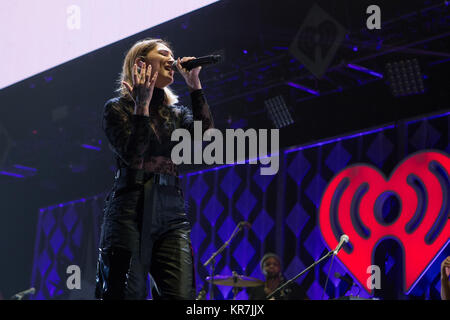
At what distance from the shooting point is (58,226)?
955cm

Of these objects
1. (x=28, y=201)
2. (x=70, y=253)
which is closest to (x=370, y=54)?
(x=70, y=253)

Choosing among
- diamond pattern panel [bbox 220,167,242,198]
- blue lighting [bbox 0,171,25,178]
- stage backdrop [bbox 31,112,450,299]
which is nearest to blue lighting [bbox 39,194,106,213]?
blue lighting [bbox 0,171,25,178]

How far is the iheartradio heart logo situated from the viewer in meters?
5.79

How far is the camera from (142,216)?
6.11ft

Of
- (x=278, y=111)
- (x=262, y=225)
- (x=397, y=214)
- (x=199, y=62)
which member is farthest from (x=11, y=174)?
(x=199, y=62)

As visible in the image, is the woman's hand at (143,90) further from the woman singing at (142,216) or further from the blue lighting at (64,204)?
the blue lighting at (64,204)

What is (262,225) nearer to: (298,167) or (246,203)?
(246,203)

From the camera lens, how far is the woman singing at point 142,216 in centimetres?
184

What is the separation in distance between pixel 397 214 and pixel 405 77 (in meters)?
1.38

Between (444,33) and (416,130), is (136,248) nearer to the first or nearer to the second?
(444,33)

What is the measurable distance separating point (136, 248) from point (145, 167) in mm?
260

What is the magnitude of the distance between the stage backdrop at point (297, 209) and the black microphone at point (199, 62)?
161 inches

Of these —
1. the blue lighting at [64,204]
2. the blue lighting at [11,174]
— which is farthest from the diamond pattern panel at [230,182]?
the blue lighting at [11,174]
